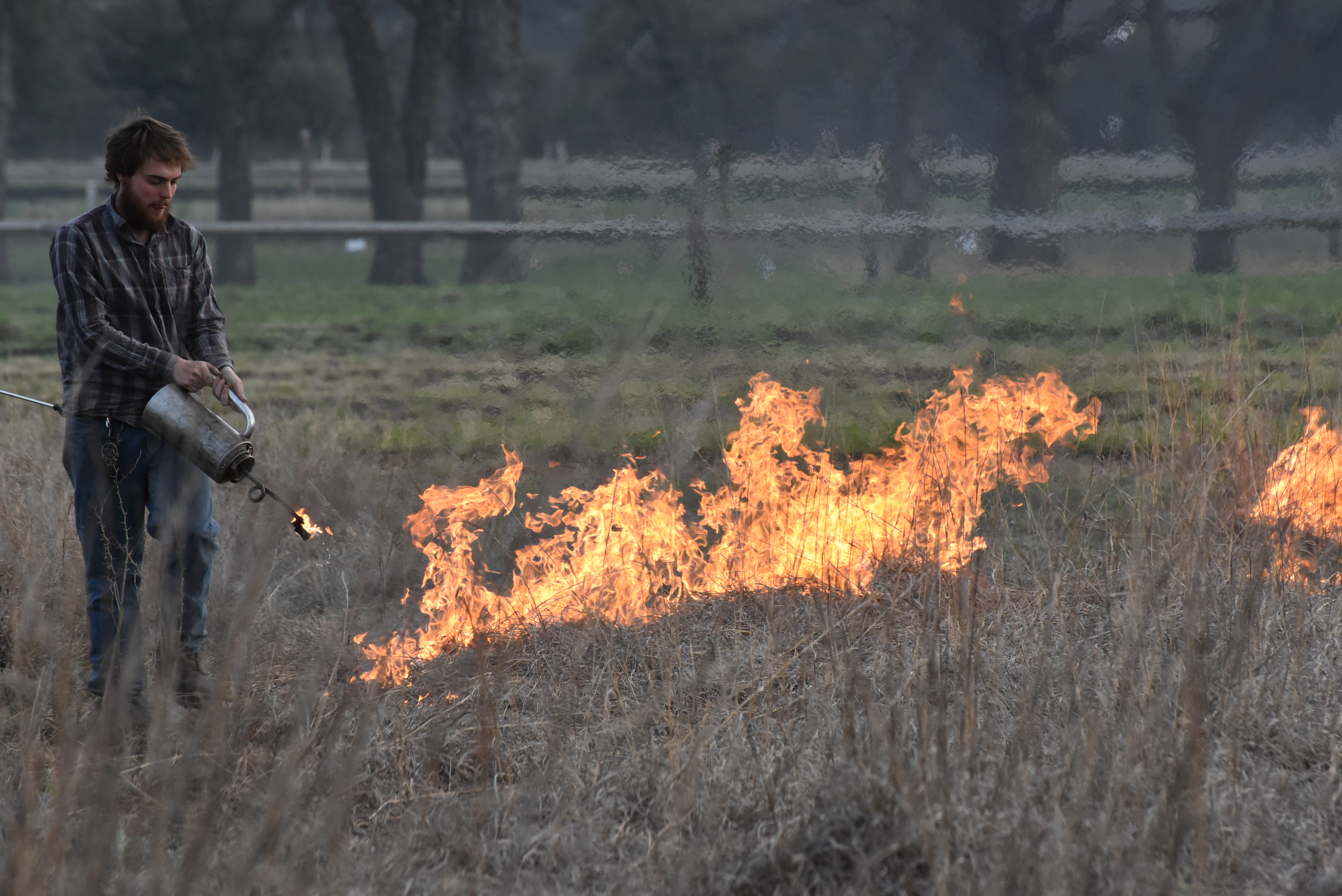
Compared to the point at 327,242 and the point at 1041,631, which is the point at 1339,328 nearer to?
the point at 1041,631

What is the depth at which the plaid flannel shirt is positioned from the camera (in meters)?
3.11

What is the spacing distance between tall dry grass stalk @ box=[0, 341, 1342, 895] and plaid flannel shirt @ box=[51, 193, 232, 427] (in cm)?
61

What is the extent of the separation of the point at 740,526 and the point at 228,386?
1810 millimetres

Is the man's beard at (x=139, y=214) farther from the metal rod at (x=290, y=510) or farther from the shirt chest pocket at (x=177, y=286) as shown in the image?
the metal rod at (x=290, y=510)

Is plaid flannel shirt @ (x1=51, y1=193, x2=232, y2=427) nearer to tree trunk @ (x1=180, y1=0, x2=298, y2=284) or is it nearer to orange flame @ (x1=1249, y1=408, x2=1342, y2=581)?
orange flame @ (x1=1249, y1=408, x2=1342, y2=581)

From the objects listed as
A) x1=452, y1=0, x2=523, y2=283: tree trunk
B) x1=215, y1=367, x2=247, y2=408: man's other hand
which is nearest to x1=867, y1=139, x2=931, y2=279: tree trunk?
x1=452, y1=0, x2=523, y2=283: tree trunk

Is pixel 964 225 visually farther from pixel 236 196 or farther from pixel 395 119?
pixel 236 196

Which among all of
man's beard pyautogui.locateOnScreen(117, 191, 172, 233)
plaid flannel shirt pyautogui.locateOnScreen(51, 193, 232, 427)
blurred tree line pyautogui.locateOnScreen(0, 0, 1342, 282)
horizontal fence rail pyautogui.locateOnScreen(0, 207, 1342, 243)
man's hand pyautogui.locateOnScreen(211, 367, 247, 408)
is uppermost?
blurred tree line pyautogui.locateOnScreen(0, 0, 1342, 282)

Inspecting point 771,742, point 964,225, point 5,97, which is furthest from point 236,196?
point 771,742

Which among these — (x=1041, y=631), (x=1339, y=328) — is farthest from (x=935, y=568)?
(x=1339, y=328)

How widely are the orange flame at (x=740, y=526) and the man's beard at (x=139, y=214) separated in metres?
1.27

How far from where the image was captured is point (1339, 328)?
5.24 meters

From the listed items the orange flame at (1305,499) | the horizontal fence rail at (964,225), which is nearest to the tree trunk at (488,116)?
the horizontal fence rail at (964,225)

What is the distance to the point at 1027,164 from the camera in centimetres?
493
